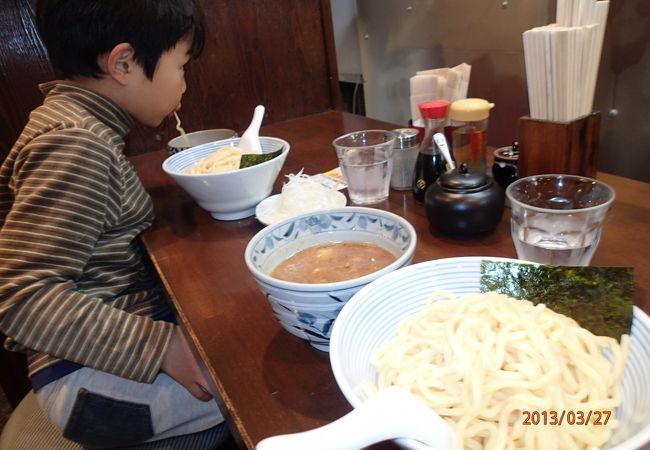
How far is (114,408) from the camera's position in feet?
3.02

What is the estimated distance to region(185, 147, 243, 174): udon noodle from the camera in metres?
1.10

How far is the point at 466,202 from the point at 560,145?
19 cm

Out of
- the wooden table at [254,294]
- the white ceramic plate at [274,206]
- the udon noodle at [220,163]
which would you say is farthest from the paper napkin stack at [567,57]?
the udon noodle at [220,163]

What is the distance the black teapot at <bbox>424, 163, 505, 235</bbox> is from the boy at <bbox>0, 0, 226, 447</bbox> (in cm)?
56

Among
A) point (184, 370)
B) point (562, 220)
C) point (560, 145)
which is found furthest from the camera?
point (184, 370)

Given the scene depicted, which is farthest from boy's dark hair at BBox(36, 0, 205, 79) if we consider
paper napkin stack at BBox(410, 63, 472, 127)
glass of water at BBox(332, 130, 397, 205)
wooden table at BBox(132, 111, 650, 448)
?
paper napkin stack at BBox(410, 63, 472, 127)

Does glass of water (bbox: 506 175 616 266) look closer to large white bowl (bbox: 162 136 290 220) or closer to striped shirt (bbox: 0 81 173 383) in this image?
large white bowl (bbox: 162 136 290 220)

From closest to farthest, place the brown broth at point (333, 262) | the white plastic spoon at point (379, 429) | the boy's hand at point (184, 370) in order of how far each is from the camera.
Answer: the white plastic spoon at point (379, 429) < the brown broth at point (333, 262) < the boy's hand at point (184, 370)

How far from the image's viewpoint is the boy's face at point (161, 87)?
111 centimetres

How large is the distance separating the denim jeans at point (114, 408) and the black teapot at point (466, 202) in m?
0.66

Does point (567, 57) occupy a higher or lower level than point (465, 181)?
higher
